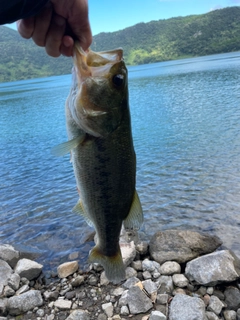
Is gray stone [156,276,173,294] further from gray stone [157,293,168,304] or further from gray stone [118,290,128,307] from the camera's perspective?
gray stone [118,290,128,307]

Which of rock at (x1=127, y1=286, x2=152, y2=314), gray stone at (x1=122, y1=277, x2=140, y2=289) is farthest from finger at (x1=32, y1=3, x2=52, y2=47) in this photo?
gray stone at (x1=122, y1=277, x2=140, y2=289)

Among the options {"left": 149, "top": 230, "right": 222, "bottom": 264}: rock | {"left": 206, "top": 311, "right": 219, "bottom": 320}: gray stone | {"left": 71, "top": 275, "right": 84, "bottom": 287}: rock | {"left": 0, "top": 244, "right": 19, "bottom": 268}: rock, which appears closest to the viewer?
{"left": 206, "top": 311, "right": 219, "bottom": 320}: gray stone

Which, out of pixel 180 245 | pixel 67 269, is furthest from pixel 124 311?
pixel 180 245

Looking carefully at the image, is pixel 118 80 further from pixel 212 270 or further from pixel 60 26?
pixel 212 270

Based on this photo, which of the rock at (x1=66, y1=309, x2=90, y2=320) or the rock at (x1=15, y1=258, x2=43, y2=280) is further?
the rock at (x1=15, y1=258, x2=43, y2=280)

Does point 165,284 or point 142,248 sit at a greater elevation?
point 165,284

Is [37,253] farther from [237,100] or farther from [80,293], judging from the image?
[237,100]

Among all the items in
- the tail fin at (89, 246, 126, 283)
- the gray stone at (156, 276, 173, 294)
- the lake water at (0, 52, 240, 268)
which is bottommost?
the lake water at (0, 52, 240, 268)
